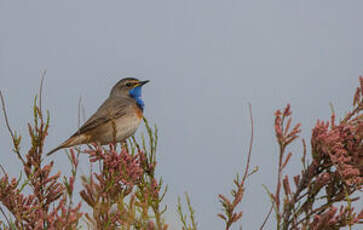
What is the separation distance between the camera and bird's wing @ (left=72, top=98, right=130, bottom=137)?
10195mm

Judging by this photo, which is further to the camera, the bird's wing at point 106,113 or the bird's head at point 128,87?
the bird's head at point 128,87

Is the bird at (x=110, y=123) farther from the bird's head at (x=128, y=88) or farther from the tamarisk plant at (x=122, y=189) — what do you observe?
the tamarisk plant at (x=122, y=189)

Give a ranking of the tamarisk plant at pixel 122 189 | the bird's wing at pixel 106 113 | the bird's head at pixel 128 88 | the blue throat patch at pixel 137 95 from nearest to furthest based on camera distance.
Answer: the tamarisk plant at pixel 122 189, the bird's wing at pixel 106 113, the blue throat patch at pixel 137 95, the bird's head at pixel 128 88

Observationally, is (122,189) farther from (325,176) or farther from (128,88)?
(128,88)

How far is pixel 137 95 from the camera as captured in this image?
11.4 metres

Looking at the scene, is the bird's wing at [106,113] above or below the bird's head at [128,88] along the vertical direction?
below

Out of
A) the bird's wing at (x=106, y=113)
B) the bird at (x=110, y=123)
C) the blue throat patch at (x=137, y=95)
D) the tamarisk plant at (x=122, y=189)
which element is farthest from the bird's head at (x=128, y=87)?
the tamarisk plant at (x=122, y=189)

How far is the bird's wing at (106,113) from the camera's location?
10195 millimetres

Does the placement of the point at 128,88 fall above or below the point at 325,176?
above

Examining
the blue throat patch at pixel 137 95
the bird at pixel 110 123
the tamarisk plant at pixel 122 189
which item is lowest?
the tamarisk plant at pixel 122 189

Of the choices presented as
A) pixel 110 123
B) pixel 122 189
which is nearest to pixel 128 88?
pixel 110 123

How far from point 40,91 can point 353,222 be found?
3180 mm

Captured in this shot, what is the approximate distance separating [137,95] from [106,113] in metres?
1.21

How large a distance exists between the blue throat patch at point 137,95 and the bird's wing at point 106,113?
0.98 ft
